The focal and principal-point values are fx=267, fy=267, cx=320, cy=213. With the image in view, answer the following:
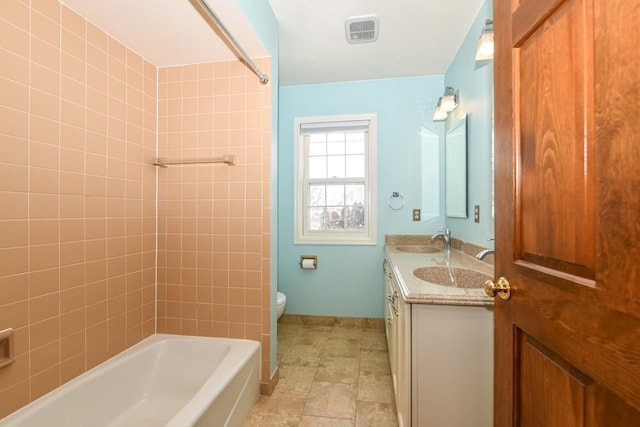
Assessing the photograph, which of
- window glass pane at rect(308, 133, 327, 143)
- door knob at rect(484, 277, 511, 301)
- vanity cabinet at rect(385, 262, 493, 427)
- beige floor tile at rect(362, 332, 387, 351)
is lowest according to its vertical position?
beige floor tile at rect(362, 332, 387, 351)

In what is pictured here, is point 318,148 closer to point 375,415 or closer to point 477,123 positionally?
point 477,123

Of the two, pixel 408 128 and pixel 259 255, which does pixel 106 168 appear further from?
pixel 408 128

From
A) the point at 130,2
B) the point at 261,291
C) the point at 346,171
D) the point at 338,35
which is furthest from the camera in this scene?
the point at 346,171

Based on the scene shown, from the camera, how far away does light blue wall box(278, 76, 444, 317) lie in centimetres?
266

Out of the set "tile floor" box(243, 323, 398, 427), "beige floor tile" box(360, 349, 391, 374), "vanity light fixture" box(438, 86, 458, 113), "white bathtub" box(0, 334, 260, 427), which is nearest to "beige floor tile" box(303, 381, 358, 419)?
"tile floor" box(243, 323, 398, 427)

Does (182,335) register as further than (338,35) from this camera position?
No

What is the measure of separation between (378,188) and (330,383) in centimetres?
175

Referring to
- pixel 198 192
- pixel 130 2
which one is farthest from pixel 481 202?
pixel 130 2

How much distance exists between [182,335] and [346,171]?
2.04 metres

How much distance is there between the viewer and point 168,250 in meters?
1.86

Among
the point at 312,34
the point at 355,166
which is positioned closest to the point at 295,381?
the point at 355,166

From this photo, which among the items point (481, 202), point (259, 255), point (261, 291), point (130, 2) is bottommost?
point (261, 291)

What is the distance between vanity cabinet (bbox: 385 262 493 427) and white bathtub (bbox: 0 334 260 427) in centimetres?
88

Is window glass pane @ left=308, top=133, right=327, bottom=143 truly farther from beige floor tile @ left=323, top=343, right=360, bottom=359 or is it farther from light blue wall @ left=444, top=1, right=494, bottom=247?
beige floor tile @ left=323, top=343, right=360, bottom=359
